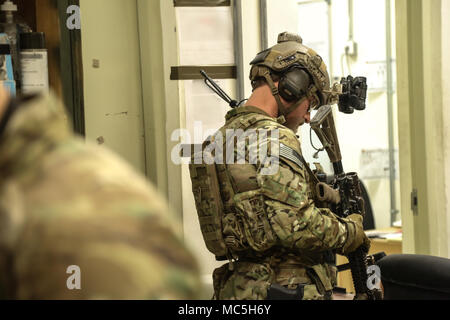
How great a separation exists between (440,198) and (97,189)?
8.03ft

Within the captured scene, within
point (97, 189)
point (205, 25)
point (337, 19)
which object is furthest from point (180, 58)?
point (337, 19)

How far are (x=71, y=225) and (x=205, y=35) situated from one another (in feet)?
7.03

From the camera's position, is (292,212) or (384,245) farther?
(384,245)

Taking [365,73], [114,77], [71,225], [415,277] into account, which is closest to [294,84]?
[415,277]

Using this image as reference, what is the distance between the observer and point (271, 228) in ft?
5.90

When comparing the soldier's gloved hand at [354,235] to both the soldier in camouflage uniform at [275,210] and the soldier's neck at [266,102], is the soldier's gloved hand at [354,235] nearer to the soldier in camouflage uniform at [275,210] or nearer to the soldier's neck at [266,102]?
the soldier in camouflage uniform at [275,210]

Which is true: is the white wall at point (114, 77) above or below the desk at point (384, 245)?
above

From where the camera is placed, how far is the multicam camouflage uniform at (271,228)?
181 cm

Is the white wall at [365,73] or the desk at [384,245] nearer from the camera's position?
the desk at [384,245]

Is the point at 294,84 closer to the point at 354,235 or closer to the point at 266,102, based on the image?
the point at 266,102

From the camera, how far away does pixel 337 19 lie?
188 inches

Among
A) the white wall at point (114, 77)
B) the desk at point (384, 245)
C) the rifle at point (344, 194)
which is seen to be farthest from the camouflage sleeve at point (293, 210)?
the desk at point (384, 245)

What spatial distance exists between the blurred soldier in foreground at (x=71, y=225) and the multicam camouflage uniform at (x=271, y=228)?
4.01ft

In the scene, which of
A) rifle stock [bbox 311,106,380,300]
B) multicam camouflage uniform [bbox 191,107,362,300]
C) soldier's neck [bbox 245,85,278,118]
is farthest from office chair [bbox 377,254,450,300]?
soldier's neck [bbox 245,85,278,118]
